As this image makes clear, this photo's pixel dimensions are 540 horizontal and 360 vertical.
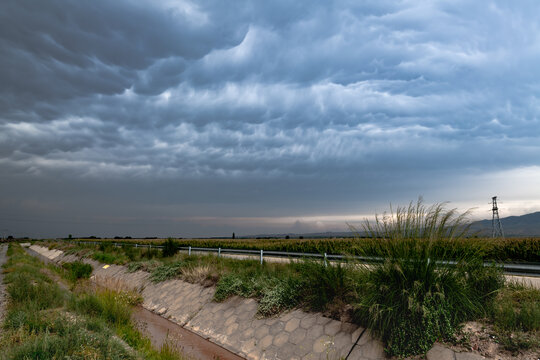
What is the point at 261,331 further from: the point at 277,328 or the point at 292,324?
the point at 292,324

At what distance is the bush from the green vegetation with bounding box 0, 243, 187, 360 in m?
12.6

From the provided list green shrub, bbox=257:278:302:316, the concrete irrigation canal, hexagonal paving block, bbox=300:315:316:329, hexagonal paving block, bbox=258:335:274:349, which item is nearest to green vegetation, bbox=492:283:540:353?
the concrete irrigation canal

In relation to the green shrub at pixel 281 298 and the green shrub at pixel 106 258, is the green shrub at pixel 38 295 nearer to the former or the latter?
the green shrub at pixel 281 298

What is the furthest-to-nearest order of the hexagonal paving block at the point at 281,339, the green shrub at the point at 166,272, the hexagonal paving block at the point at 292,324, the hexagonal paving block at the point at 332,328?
1. the green shrub at the point at 166,272
2. the hexagonal paving block at the point at 292,324
3. the hexagonal paving block at the point at 281,339
4. the hexagonal paving block at the point at 332,328

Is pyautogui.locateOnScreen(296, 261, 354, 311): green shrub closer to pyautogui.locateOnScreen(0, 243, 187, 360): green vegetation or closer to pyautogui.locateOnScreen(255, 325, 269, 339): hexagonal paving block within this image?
pyautogui.locateOnScreen(255, 325, 269, 339): hexagonal paving block

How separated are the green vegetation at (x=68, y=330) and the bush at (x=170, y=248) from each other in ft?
41.3

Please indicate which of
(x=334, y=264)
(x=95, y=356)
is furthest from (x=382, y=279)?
(x=95, y=356)

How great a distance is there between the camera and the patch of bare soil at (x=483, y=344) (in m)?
5.92

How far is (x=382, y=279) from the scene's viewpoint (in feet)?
25.3

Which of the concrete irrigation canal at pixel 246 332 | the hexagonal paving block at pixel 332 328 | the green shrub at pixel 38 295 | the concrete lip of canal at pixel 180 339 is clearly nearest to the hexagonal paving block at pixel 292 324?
the concrete irrigation canal at pixel 246 332

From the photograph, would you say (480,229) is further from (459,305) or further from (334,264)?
(334,264)

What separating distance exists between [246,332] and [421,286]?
18.6ft

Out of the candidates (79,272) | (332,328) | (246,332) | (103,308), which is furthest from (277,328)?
(79,272)

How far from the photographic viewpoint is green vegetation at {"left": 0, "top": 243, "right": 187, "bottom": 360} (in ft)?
19.6
